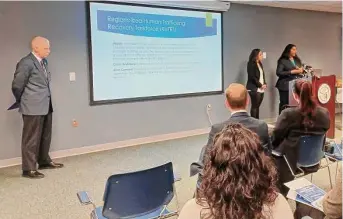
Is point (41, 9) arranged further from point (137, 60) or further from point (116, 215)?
point (116, 215)

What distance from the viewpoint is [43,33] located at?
478cm

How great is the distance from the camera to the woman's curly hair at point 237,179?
4.06ft

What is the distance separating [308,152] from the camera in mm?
3033

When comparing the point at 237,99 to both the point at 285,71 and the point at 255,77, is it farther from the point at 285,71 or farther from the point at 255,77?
the point at 285,71

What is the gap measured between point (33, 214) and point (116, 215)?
1350 millimetres

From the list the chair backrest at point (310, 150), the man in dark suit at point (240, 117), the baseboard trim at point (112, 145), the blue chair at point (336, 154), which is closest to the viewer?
the man in dark suit at point (240, 117)

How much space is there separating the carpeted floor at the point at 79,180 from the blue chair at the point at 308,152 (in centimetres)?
80

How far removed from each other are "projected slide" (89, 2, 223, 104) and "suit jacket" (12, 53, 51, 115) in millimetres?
1048

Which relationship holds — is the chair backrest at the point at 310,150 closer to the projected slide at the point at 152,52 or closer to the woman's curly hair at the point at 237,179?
the woman's curly hair at the point at 237,179

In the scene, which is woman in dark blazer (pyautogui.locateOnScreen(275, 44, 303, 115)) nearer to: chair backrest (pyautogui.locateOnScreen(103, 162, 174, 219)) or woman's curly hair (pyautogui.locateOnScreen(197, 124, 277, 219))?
chair backrest (pyautogui.locateOnScreen(103, 162, 174, 219))

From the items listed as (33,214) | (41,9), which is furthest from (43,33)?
(33,214)

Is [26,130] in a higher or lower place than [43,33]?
lower

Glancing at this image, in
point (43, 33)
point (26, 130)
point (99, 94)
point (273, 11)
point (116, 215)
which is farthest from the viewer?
point (273, 11)

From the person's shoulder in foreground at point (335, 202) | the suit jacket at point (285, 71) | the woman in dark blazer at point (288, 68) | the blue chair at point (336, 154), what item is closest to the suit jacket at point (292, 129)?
the blue chair at point (336, 154)
